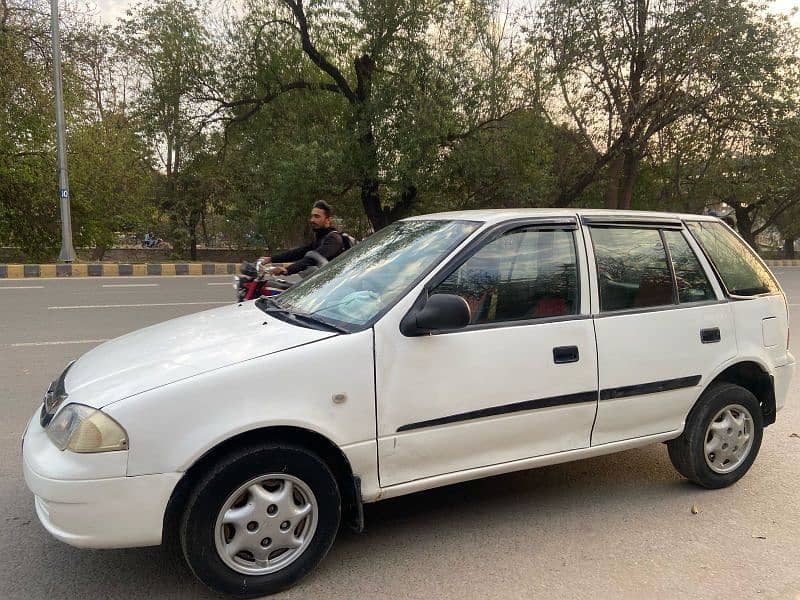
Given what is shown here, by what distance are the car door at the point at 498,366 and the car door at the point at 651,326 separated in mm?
109

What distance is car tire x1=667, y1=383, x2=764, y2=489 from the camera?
11.4ft

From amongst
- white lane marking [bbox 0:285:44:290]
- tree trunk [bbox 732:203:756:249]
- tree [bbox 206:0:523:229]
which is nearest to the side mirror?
white lane marking [bbox 0:285:44:290]

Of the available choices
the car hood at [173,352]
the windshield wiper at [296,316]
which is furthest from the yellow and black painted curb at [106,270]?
the car hood at [173,352]

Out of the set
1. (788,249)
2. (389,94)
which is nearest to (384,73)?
(389,94)

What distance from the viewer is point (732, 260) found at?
3762mm

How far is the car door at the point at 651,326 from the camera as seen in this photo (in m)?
3.17

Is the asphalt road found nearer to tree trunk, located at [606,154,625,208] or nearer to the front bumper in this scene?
the front bumper

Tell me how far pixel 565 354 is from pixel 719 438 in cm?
126

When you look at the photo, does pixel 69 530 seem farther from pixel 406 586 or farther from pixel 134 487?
pixel 406 586

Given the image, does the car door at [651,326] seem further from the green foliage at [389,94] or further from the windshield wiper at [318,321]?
the green foliage at [389,94]

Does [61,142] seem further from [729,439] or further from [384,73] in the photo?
[729,439]

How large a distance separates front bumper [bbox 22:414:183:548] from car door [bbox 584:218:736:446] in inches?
82.4

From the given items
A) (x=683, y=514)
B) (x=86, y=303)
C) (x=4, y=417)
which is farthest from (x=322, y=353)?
(x=86, y=303)

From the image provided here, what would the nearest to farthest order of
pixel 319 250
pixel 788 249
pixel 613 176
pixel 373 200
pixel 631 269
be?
pixel 631 269 → pixel 319 250 → pixel 373 200 → pixel 613 176 → pixel 788 249
